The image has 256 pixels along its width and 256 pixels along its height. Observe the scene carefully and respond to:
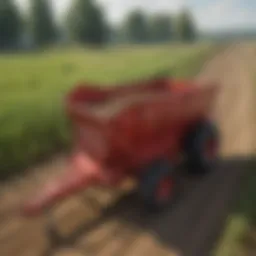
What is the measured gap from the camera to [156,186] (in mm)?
2656

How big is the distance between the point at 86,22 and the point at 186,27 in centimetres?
115

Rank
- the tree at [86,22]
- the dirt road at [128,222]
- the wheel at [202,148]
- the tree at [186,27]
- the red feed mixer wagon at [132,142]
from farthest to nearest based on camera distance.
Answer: the tree at [186,27] → the tree at [86,22] → the wheel at [202,148] → the red feed mixer wagon at [132,142] → the dirt road at [128,222]

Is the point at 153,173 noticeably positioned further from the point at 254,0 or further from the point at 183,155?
the point at 254,0

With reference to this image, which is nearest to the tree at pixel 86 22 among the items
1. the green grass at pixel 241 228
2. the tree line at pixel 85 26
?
the tree line at pixel 85 26

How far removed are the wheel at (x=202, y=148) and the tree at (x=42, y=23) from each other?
4.63 feet

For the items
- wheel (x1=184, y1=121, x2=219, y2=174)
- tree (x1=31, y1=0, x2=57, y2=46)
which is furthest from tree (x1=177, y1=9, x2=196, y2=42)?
tree (x1=31, y1=0, x2=57, y2=46)

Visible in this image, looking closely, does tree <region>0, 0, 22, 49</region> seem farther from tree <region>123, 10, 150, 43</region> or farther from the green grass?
the green grass

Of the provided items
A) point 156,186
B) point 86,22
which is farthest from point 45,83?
point 156,186

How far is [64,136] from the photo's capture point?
3.73 metres

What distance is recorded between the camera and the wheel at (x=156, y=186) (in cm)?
263

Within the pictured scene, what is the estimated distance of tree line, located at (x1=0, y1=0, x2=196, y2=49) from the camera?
10.3 feet

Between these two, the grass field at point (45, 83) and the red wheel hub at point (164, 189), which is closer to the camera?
the red wheel hub at point (164, 189)

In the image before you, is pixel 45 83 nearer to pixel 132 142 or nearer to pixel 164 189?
pixel 132 142

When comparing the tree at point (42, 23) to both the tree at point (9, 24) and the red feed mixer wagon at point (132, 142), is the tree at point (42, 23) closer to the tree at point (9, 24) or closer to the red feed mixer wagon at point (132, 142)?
the tree at point (9, 24)
